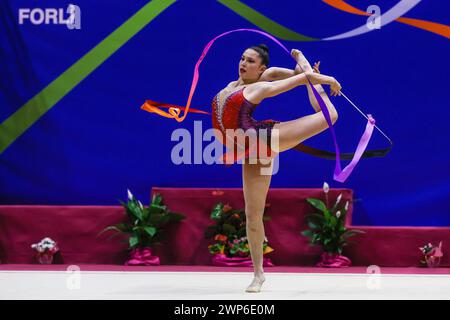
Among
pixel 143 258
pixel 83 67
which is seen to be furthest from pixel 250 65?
pixel 83 67

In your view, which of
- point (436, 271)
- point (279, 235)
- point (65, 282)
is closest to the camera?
point (65, 282)

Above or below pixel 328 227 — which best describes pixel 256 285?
below

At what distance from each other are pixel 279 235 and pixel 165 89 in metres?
1.77

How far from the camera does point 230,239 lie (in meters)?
7.04

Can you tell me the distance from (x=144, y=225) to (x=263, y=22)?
220cm

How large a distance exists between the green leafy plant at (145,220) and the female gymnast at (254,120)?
214cm

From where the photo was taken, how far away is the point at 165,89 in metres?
7.46

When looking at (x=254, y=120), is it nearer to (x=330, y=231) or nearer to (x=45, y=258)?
(x=330, y=231)

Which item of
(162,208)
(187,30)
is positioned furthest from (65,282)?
(187,30)

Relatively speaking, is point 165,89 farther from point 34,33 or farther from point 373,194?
point 373,194

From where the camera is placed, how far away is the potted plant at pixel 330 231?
6953 millimetres

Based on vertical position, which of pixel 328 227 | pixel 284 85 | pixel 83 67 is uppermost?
pixel 83 67

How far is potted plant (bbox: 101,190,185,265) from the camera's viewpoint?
7078mm

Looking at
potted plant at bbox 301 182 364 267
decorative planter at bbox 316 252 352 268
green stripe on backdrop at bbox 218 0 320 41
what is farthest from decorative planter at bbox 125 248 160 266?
green stripe on backdrop at bbox 218 0 320 41
